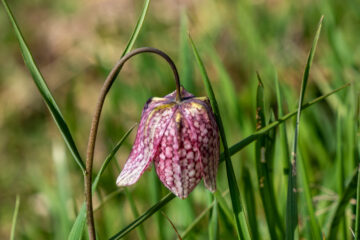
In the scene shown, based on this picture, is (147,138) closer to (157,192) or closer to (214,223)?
(214,223)

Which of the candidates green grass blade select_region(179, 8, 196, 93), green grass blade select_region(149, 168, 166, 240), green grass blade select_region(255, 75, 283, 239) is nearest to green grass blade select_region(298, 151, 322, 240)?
green grass blade select_region(255, 75, 283, 239)

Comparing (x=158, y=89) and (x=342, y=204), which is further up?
(x=158, y=89)

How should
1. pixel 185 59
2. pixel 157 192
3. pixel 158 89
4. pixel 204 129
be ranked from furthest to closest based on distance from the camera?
pixel 158 89
pixel 185 59
pixel 157 192
pixel 204 129

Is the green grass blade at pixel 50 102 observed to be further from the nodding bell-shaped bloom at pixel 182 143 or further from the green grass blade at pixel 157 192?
the green grass blade at pixel 157 192

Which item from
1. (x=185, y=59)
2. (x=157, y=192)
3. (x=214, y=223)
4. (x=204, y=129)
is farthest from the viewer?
(x=185, y=59)

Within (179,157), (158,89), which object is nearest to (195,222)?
(179,157)

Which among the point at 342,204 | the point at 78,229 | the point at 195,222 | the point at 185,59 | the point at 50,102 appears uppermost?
the point at 50,102

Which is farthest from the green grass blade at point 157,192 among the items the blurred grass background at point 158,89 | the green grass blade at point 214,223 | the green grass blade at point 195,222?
the green grass blade at point 214,223

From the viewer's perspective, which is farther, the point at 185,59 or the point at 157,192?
the point at 185,59
